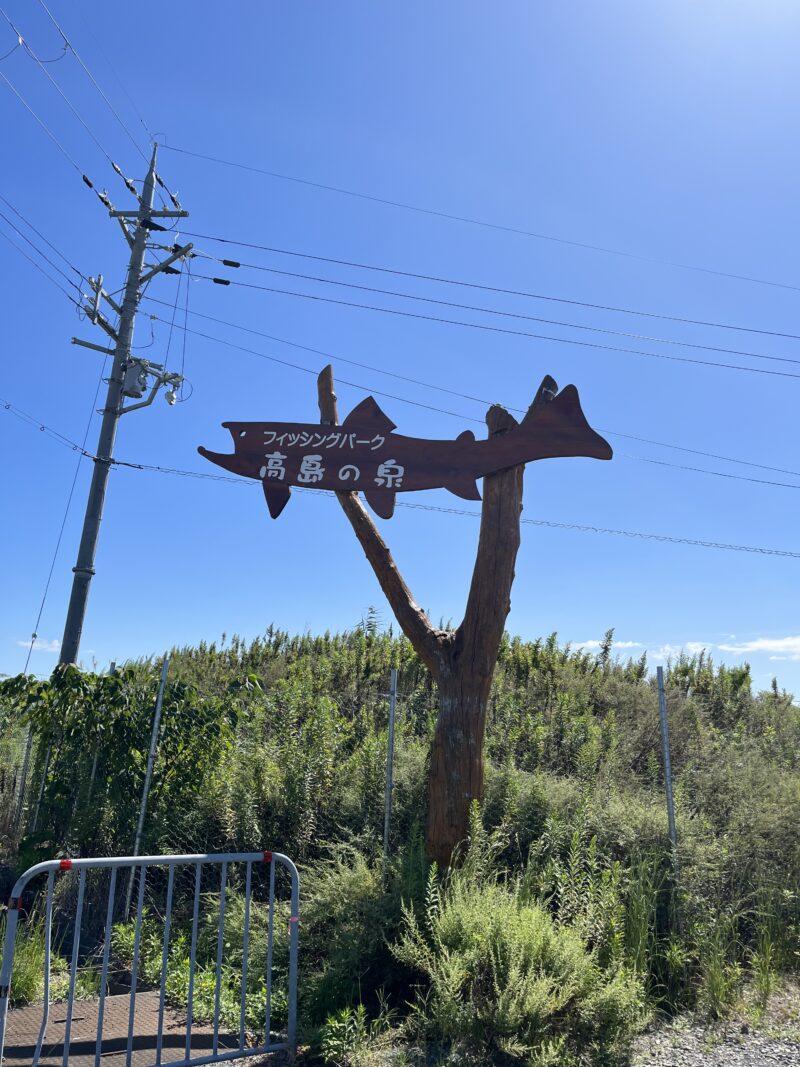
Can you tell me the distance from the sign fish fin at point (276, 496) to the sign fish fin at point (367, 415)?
772 millimetres

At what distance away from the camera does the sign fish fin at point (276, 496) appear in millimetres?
6453

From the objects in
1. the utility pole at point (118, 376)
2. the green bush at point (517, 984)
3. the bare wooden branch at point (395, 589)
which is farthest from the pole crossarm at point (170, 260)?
the green bush at point (517, 984)

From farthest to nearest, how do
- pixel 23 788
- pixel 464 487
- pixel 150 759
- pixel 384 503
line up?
1. pixel 23 788
2. pixel 150 759
3. pixel 384 503
4. pixel 464 487

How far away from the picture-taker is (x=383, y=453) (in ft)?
20.6

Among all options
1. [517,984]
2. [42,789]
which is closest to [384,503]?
[517,984]

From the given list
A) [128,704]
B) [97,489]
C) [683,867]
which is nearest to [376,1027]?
[683,867]

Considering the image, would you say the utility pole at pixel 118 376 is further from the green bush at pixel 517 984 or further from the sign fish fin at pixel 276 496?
the green bush at pixel 517 984

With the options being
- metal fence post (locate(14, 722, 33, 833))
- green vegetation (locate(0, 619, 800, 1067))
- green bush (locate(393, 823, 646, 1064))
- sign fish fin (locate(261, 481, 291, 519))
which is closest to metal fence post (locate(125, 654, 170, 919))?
green vegetation (locate(0, 619, 800, 1067))

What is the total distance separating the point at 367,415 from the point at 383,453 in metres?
0.41

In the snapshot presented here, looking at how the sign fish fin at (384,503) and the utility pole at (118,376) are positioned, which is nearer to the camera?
the sign fish fin at (384,503)

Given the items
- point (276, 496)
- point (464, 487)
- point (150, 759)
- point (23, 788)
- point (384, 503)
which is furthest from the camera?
point (23, 788)

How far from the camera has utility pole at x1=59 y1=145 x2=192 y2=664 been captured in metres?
9.58

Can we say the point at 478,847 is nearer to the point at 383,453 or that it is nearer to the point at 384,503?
the point at 384,503

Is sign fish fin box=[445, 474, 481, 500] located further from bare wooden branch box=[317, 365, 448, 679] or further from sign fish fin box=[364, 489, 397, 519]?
bare wooden branch box=[317, 365, 448, 679]
